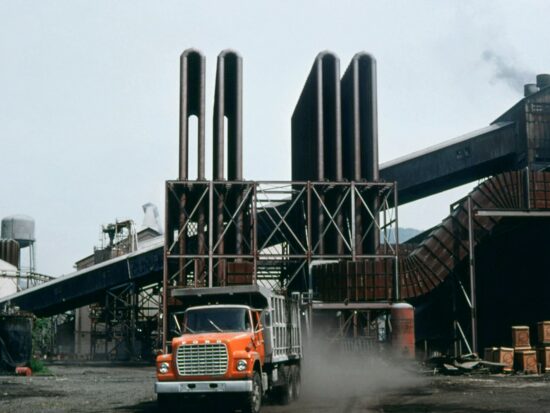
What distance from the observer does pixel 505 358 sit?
36969mm

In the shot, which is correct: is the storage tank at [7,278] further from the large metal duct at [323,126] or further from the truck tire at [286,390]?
the truck tire at [286,390]

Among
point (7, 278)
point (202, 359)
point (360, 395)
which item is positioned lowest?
point (360, 395)

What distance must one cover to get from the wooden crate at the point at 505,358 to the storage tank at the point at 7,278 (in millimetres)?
59219

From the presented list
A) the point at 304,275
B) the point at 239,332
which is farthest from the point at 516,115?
the point at 239,332

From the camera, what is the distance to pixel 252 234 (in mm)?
46812

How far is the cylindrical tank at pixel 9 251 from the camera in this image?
90.7 metres

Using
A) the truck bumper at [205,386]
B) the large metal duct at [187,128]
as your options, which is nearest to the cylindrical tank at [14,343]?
the large metal duct at [187,128]

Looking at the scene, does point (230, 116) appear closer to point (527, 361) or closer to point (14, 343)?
point (14, 343)

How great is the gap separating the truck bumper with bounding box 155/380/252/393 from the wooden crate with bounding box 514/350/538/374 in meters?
23.0

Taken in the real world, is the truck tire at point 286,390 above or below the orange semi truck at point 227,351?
below

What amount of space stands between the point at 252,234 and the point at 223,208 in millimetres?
2524

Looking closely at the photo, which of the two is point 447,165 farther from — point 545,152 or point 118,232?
point 118,232

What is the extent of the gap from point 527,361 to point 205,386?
23459mm

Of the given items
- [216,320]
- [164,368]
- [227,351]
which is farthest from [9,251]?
[227,351]
